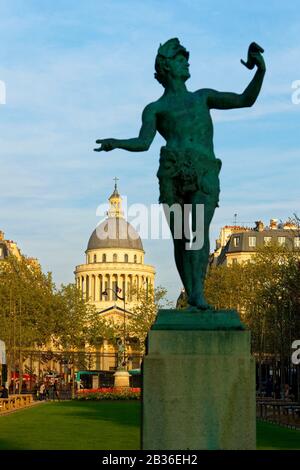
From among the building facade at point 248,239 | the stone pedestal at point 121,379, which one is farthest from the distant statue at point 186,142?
the building facade at point 248,239

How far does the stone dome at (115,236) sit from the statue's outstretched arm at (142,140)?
176 meters

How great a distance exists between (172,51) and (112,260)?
178 meters

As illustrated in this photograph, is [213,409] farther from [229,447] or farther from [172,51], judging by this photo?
[172,51]

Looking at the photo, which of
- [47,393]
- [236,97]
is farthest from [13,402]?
[236,97]

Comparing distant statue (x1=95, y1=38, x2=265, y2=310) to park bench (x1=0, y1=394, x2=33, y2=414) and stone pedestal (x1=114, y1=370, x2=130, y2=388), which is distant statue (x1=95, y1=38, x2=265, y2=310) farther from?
stone pedestal (x1=114, y1=370, x2=130, y2=388)

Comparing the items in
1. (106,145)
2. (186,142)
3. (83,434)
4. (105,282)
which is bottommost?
(83,434)

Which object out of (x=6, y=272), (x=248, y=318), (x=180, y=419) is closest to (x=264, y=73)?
(x=180, y=419)

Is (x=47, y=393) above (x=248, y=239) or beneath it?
beneath

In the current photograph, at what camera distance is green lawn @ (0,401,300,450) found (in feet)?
82.7

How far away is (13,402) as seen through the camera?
181 ft

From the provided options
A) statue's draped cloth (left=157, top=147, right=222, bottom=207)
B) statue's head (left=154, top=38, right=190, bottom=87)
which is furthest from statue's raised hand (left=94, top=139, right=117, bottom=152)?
statue's head (left=154, top=38, right=190, bottom=87)

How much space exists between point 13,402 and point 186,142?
46.1 m

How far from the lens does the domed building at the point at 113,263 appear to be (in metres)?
182

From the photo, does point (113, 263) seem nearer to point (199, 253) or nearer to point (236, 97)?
point (236, 97)
